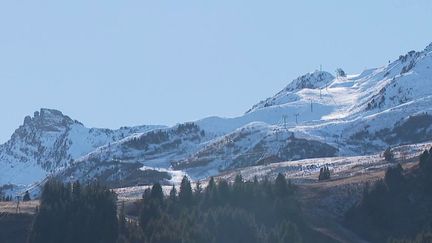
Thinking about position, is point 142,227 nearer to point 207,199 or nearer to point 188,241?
point 188,241

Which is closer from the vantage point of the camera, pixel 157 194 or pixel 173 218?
pixel 173 218

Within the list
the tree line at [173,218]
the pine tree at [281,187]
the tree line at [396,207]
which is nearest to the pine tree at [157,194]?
the tree line at [173,218]

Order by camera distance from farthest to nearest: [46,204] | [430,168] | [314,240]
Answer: [430,168] < [314,240] < [46,204]

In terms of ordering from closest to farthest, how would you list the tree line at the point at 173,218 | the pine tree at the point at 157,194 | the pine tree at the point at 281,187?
1. the tree line at the point at 173,218
2. the pine tree at the point at 157,194
3. the pine tree at the point at 281,187

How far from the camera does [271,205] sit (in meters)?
184

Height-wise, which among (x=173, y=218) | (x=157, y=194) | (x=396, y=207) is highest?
(x=157, y=194)

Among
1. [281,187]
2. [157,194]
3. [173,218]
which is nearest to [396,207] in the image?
[281,187]

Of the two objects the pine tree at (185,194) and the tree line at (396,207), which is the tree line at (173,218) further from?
the tree line at (396,207)

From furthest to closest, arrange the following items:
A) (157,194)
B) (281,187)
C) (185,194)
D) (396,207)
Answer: (396,207) → (281,187) → (185,194) → (157,194)

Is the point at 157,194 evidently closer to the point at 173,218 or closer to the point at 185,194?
the point at 185,194

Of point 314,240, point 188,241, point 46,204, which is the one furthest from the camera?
point 314,240

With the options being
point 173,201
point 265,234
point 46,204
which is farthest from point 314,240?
point 46,204

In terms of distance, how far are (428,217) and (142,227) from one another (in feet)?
170

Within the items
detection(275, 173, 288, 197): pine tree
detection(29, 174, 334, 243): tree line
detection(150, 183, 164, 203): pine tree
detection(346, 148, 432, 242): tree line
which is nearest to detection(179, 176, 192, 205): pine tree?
detection(29, 174, 334, 243): tree line
